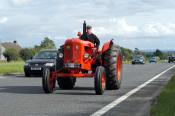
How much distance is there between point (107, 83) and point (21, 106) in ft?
20.3

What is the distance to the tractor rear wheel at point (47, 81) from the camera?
17250 millimetres

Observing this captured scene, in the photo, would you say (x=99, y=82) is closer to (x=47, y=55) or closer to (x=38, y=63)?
(x=38, y=63)

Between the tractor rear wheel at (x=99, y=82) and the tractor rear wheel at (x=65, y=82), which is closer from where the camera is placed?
the tractor rear wheel at (x=99, y=82)

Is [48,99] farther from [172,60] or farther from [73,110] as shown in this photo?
[172,60]

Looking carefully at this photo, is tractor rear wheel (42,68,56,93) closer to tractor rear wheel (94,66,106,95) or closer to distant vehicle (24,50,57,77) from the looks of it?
tractor rear wheel (94,66,106,95)

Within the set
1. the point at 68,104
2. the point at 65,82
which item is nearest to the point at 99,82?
the point at 68,104

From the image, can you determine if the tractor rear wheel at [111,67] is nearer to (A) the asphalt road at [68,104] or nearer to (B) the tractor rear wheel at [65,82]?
(A) the asphalt road at [68,104]

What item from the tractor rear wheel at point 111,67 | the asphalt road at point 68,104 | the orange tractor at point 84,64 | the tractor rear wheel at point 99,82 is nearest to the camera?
the asphalt road at point 68,104

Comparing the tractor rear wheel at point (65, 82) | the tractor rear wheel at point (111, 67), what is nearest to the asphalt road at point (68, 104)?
the tractor rear wheel at point (111, 67)

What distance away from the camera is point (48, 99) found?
49.7 feet

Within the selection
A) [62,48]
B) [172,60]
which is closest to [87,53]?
[62,48]

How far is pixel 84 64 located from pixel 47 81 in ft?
4.89

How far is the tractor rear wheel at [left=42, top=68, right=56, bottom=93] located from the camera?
1725 centimetres

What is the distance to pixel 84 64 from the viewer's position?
18.1 m
